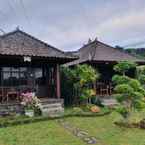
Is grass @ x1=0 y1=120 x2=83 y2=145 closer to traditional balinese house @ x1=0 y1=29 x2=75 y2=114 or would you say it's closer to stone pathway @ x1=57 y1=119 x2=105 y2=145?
stone pathway @ x1=57 y1=119 x2=105 y2=145

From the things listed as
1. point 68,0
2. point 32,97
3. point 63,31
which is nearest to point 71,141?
point 32,97

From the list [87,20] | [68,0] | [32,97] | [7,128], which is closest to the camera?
[7,128]

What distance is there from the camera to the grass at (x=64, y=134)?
8539 mm

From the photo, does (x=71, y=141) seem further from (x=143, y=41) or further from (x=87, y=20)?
(x=143, y=41)

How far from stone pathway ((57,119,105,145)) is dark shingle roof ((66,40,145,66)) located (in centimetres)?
778

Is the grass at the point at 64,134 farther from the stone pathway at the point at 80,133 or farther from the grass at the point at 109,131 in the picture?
the stone pathway at the point at 80,133

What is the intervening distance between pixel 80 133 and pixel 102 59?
990 centimetres

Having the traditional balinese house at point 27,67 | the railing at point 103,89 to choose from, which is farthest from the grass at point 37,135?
the railing at point 103,89

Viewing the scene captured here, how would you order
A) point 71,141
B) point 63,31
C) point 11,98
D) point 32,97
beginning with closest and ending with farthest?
point 71,141 < point 32,97 < point 11,98 < point 63,31

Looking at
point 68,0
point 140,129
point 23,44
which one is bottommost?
point 140,129

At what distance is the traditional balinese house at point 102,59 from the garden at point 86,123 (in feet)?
10.8

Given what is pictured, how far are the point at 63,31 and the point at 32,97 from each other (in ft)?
22.5

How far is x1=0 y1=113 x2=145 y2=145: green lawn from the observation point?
28.0ft

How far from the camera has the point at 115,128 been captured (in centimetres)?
1075
